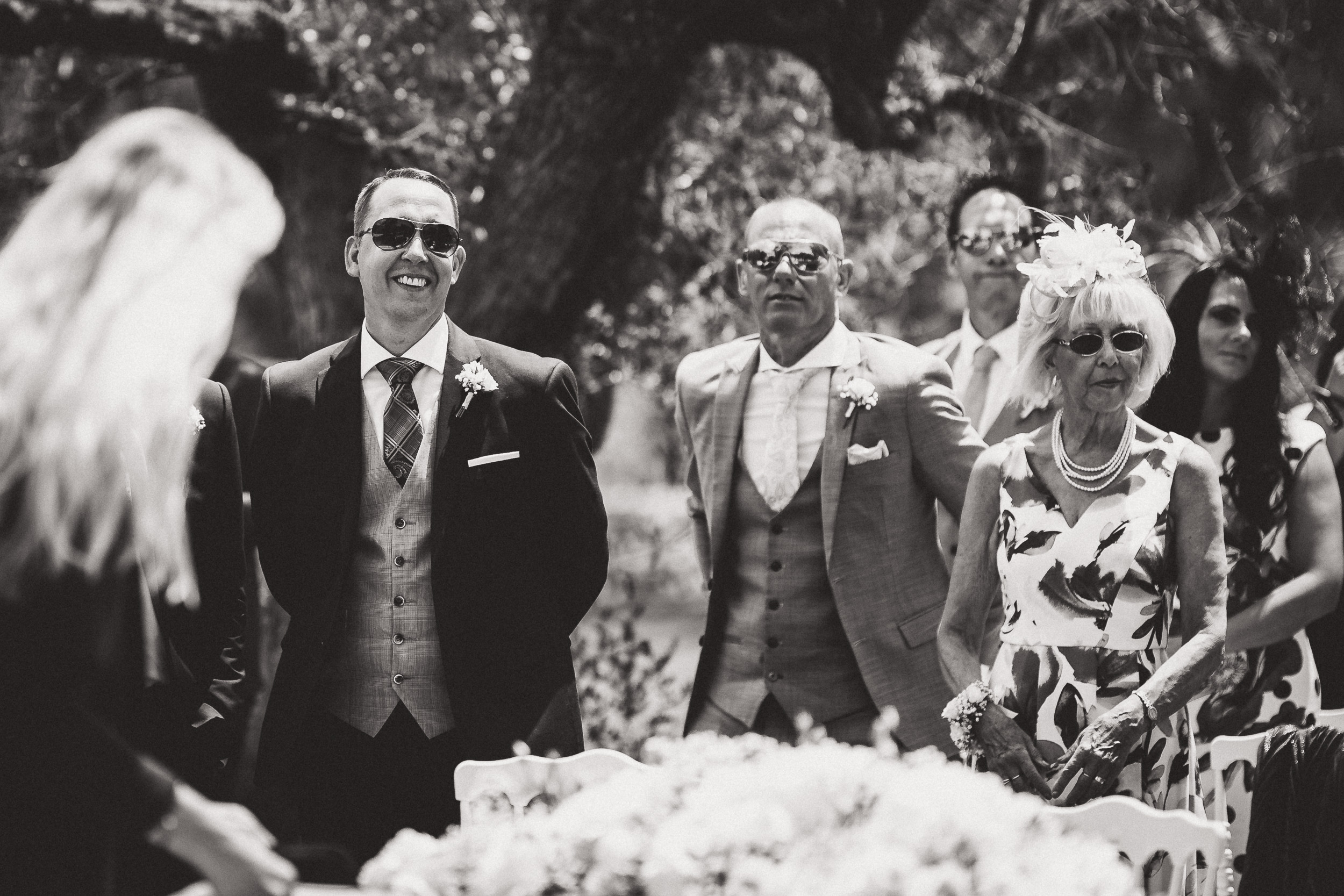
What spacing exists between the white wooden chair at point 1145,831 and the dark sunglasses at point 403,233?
233 cm

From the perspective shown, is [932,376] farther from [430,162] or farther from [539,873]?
[430,162]

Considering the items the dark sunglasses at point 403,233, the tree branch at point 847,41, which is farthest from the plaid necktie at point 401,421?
the tree branch at point 847,41

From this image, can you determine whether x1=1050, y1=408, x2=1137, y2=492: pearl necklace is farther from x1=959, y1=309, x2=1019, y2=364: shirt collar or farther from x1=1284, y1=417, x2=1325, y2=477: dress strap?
x1=959, y1=309, x2=1019, y2=364: shirt collar

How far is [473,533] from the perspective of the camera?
432 centimetres

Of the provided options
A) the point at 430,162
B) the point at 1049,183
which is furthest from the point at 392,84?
the point at 1049,183

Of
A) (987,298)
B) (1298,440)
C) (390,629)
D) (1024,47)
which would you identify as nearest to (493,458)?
(390,629)

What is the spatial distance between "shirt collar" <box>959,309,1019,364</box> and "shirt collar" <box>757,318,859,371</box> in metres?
0.69

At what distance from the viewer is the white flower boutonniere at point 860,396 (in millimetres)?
4832

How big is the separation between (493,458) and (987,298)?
217 centimetres

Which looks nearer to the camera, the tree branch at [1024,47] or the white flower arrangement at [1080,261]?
the white flower arrangement at [1080,261]

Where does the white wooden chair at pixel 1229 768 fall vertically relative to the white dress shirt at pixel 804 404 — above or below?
below

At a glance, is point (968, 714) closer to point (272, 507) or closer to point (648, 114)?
point (272, 507)

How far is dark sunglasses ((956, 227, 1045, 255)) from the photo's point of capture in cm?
567

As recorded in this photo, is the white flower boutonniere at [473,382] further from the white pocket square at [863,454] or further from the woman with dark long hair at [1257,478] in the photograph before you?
the woman with dark long hair at [1257,478]
